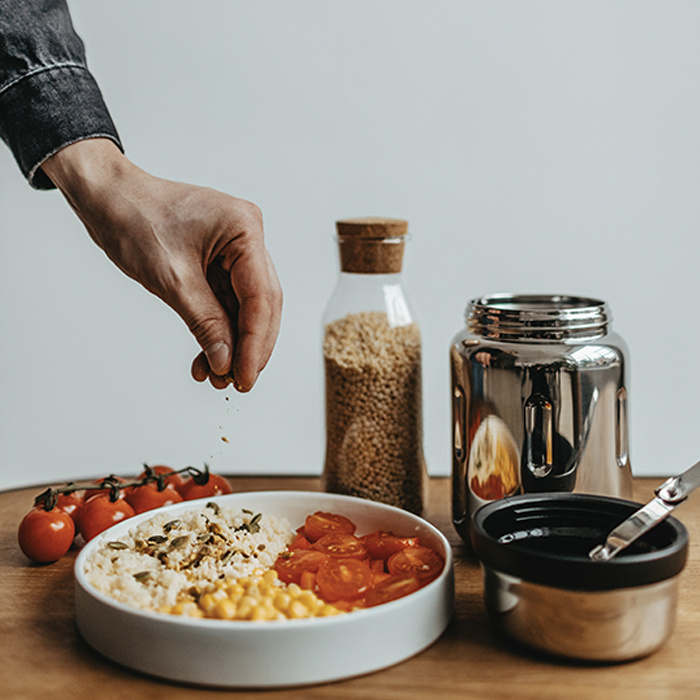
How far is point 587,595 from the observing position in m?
0.85

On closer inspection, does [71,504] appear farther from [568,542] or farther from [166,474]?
[568,542]

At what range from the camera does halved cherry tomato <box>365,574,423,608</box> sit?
97 centimetres

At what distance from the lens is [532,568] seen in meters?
0.87

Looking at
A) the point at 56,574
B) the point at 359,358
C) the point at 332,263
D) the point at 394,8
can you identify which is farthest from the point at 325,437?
the point at 394,8

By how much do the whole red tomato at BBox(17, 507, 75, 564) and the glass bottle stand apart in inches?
16.8

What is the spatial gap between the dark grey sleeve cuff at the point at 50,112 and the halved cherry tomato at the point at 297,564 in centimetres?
65

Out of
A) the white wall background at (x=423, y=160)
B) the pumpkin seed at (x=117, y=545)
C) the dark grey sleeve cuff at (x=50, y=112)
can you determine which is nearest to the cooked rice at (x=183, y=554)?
the pumpkin seed at (x=117, y=545)

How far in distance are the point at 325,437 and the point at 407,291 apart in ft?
0.91

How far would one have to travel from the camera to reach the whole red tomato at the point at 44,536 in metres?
1.20

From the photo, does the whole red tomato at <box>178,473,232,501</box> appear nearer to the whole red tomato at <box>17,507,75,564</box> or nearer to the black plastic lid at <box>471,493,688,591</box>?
the whole red tomato at <box>17,507,75,564</box>

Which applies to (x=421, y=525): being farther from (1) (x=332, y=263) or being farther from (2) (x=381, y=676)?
(1) (x=332, y=263)

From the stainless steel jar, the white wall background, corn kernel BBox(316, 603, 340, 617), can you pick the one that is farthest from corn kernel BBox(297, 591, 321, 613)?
the white wall background

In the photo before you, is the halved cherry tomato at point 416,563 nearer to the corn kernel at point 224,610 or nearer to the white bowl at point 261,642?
the white bowl at point 261,642

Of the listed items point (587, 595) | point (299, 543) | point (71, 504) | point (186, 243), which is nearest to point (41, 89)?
point (186, 243)
